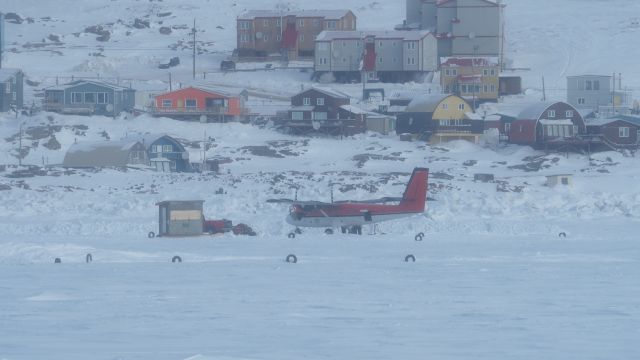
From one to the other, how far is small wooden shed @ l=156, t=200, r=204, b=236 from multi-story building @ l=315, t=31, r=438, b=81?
107ft

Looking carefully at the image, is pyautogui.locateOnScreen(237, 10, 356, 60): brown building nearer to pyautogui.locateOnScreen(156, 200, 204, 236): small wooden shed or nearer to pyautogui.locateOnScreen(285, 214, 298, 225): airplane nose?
pyautogui.locateOnScreen(285, 214, 298, 225): airplane nose

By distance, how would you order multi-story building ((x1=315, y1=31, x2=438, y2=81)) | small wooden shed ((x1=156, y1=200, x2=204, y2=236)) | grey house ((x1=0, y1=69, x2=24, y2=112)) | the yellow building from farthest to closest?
multi-story building ((x1=315, y1=31, x2=438, y2=81)), grey house ((x1=0, y1=69, x2=24, y2=112)), the yellow building, small wooden shed ((x1=156, y1=200, x2=204, y2=236))

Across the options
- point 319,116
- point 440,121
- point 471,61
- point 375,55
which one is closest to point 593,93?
point 471,61

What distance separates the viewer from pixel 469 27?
6112 centimetres

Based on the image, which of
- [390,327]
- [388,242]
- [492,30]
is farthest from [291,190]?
[492,30]

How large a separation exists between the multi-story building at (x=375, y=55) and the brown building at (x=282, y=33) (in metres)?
4.44

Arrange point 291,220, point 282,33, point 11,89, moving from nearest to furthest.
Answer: point 291,220 → point 11,89 → point 282,33

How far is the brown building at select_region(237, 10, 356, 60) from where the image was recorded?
2490 inches

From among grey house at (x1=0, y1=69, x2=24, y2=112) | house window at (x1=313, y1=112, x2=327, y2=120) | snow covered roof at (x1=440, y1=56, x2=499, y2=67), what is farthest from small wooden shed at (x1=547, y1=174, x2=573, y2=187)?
grey house at (x1=0, y1=69, x2=24, y2=112)

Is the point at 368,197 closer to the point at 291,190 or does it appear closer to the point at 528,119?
the point at 291,190

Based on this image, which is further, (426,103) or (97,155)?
(426,103)

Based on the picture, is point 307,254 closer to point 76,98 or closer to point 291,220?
point 291,220

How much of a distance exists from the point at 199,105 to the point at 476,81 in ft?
42.0

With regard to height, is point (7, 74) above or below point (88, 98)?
above
